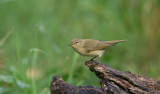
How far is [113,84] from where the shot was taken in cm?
421

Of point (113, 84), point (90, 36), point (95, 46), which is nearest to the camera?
point (113, 84)

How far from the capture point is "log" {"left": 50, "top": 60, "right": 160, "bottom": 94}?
4202mm

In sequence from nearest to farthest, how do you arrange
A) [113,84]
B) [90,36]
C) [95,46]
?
[113,84] < [95,46] < [90,36]

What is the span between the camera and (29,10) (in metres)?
9.63

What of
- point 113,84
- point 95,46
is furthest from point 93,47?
point 113,84

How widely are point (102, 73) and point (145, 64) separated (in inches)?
136

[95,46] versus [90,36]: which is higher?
[90,36]

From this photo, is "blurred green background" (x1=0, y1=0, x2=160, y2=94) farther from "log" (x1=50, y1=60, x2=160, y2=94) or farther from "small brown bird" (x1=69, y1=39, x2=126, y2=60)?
"log" (x1=50, y1=60, x2=160, y2=94)

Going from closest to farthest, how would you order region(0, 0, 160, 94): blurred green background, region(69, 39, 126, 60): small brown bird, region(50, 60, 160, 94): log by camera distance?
region(50, 60, 160, 94): log < region(69, 39, 126, 60): small brown bird < region(0, 0, 160, 94): blurred green background

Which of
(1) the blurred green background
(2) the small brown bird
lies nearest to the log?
(2) the small brown bird

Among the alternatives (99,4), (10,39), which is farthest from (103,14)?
(10,39)

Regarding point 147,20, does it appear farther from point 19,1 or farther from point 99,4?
point 19,1

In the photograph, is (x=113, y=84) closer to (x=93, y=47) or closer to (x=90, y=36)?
(x=93, y=47)

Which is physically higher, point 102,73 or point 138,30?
point 138,30
